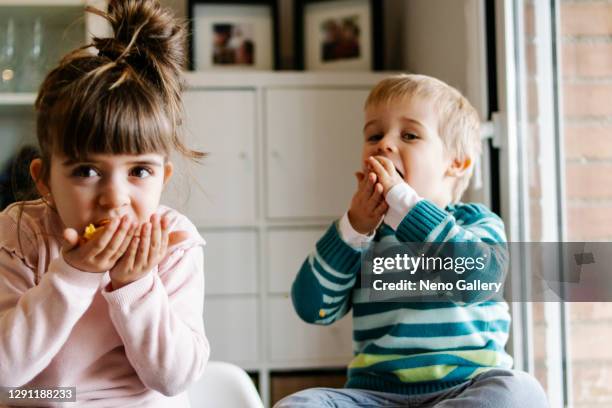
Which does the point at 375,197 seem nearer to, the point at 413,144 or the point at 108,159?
the point at 413,144

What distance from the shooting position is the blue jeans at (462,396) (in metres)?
0.87

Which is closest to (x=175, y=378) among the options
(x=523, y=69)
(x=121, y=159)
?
(x=121, y=159)

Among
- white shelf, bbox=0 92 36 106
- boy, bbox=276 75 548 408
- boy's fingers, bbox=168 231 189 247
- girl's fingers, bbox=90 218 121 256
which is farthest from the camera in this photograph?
white shelf, bbox=0 92 36 106

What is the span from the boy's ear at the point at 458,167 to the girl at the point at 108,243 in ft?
1.35

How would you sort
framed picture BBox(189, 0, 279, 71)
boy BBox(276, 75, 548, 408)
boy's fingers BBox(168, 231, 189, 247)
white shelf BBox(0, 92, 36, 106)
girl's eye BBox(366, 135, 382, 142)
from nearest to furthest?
1. boy's fingers BBox(168, 231, 189, 247)
2. boy BBox(276, 75, 548, 408)
3. girl's eye BBox(366, 135, 382, 142)
4. white shelf BBox(0, 92, 36, 106)
5. framed picture BBox(189, 0, 279, 71)

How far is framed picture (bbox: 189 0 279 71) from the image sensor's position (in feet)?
6.45

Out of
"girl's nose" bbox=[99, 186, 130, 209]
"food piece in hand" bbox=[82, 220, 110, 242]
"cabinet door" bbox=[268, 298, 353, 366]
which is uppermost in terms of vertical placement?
"girl's nose" bbox=[99, 186, 130, 209]

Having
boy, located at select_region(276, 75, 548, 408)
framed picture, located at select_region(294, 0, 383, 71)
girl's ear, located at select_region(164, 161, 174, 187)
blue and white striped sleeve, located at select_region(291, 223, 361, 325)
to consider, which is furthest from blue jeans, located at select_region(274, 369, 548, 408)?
framed picture, located at select_region(294, 0, 383, 71)

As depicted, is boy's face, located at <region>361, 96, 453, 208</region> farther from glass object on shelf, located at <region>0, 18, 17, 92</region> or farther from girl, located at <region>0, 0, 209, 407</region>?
glass object on shelf, located at <region>0, 18, 17, 92</region>

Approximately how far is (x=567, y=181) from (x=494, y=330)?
318 millimetres

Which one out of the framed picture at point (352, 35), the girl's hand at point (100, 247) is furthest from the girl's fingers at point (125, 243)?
the framed picture at point (352, 35)

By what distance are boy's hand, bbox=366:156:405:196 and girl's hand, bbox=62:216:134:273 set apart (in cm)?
37

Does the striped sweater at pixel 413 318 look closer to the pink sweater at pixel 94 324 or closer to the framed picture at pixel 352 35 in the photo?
the pink sweater at pixel 94 324

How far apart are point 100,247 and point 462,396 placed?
48 cm
